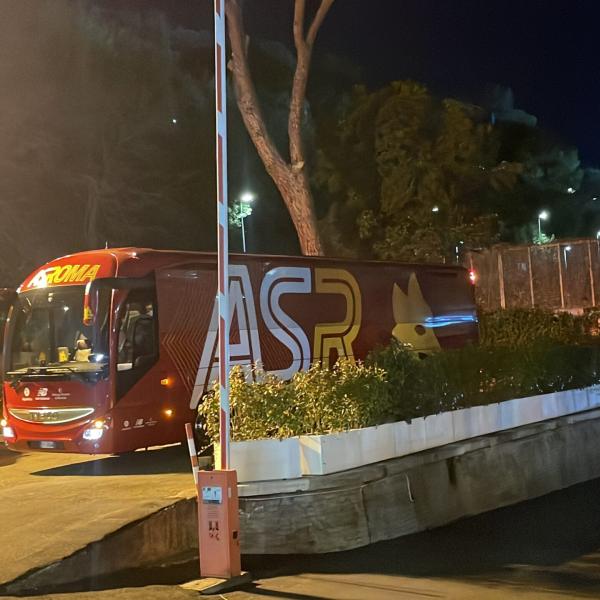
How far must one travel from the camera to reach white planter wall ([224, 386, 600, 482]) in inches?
311

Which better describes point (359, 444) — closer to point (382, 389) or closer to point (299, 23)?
point (382, 389)

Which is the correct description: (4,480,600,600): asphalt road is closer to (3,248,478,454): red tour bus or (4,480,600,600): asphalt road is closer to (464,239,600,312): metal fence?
(3,248,478,454): red tour bus

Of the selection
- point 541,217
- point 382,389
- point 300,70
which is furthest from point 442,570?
point 541,217

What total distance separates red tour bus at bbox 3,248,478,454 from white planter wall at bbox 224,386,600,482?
11.2 feet

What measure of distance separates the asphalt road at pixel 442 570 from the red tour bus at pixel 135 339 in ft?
13.0

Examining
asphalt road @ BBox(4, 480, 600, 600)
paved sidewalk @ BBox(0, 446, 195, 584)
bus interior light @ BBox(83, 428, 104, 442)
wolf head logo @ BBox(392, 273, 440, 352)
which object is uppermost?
wolf head logo @ BBox(392, 273, 440, 352)

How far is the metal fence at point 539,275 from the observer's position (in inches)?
875

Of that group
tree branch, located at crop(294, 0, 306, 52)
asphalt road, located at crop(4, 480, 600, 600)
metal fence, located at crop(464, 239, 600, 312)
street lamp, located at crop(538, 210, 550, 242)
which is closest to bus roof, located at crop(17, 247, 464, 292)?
asphalt road, located at crop(4, 480, 600, 600)

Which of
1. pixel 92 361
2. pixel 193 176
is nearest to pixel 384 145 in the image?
pixel 193 176

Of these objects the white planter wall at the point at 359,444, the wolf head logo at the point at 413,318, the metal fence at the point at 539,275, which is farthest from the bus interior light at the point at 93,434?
the metal fence at the point at 539,275

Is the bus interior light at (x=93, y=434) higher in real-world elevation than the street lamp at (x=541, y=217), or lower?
lower

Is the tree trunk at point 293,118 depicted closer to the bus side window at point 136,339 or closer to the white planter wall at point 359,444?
the bus side window at point 136,339

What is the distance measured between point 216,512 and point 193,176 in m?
21.9

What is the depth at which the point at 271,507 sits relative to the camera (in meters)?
7.75
